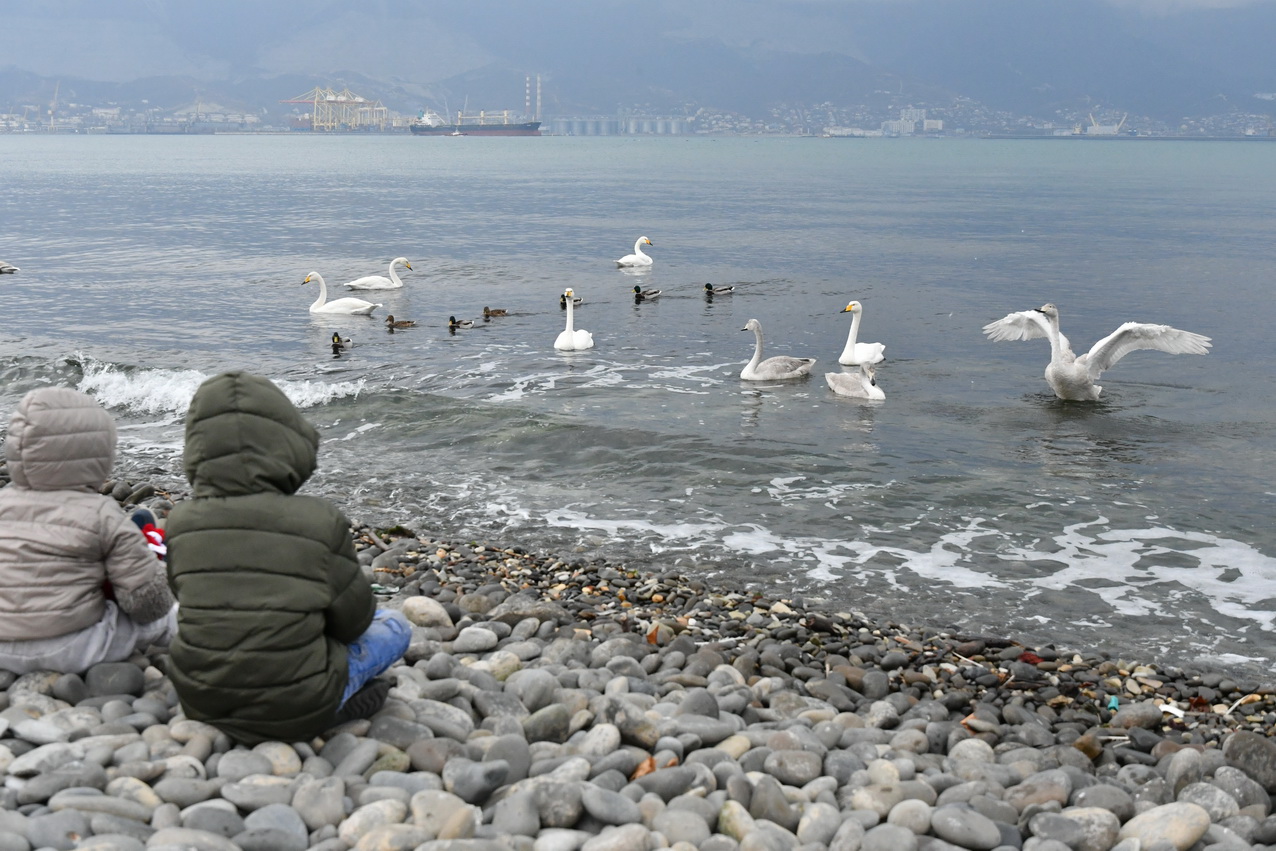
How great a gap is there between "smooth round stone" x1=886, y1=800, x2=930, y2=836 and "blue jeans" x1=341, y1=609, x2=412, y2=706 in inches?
103

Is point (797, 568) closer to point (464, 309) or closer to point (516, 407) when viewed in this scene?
point (516, 407)

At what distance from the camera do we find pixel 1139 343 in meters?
19.3

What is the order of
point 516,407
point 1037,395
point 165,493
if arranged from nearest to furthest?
point 165,493 → point 516,407 → point 1037,395

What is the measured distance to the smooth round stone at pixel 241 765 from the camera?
5.05 m

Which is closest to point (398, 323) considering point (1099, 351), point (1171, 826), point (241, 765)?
point (1099, 351)

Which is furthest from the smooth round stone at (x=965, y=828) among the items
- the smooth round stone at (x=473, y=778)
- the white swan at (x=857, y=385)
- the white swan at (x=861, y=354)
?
the white swan at (x=861, y=354)

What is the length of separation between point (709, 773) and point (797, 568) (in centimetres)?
586

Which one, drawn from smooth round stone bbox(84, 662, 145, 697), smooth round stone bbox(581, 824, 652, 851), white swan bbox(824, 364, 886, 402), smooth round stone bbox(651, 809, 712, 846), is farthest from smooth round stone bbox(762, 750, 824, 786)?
white swan bbox(824, 364, 886, 402)

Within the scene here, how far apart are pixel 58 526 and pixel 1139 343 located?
18.0m

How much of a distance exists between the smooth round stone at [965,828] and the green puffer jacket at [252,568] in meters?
2.96

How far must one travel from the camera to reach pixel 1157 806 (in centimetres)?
572

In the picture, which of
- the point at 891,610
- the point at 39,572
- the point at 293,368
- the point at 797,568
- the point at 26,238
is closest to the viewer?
the point at 39,572

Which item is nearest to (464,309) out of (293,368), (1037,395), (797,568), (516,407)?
(293,368)

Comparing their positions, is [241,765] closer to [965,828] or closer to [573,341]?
[965,828]
